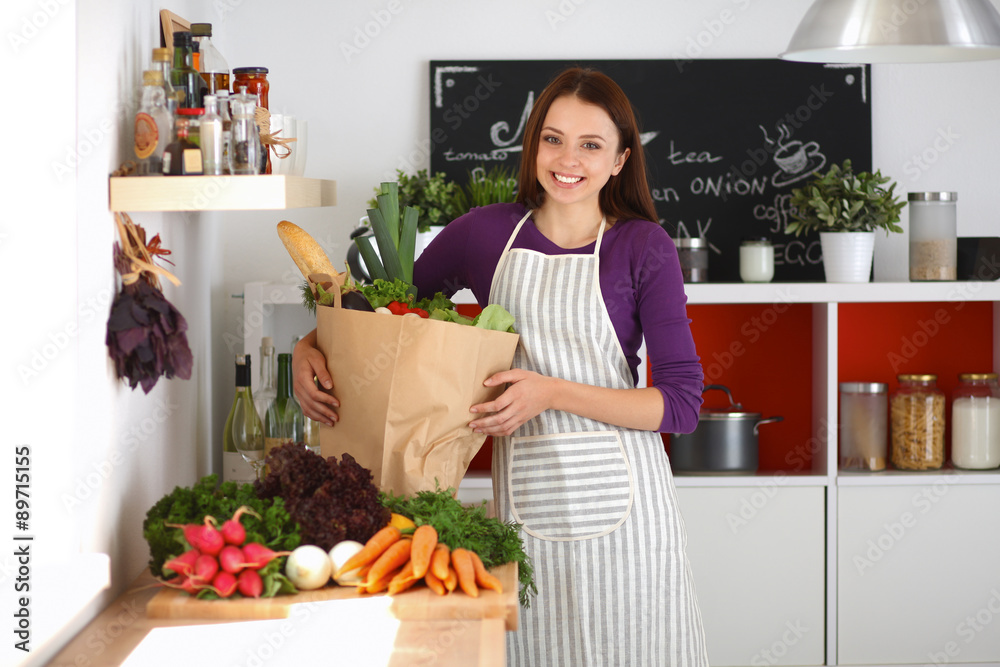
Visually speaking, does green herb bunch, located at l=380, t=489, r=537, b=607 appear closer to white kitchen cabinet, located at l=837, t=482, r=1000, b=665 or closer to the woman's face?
the woman's face

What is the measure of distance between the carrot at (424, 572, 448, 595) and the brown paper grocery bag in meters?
0.22

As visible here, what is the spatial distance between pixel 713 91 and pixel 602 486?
1.62 metres

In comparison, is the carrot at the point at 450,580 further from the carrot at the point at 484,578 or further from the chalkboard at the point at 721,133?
the chalkboard at the point at 721,133

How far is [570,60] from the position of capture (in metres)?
2.89

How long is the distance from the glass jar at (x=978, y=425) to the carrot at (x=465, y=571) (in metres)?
2.04

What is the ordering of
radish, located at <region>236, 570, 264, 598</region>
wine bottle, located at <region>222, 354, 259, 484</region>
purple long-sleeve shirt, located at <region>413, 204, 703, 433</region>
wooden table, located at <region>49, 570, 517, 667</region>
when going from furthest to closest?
wine bottle, located at <region>222, 354, 259, 484</region> → purple long-sleeve shirt, located at <region>413, 204, 703, 433</region> → radish, located at <region>236, 570, 264, 598</region> → wooden table, located at <region>49, 570, 517, 667</region>

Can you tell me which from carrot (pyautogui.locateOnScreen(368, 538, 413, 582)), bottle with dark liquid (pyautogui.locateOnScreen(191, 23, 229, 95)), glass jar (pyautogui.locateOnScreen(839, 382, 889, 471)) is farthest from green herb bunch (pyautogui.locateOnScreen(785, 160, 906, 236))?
carrot (pyautogui.locateOnScreen(368, 538, 413, 582))

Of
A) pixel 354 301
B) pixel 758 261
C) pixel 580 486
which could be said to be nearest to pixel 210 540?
pixel 354 301

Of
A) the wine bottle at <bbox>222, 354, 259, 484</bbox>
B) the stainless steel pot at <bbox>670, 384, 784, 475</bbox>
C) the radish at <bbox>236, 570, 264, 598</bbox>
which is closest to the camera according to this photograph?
the radish at <bbox>236, 570, 264, 598</bbox>

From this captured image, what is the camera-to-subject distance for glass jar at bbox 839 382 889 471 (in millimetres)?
2820

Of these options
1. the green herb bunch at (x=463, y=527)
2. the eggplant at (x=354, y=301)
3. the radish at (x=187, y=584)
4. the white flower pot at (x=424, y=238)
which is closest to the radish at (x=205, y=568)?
the radish at (x=187, y=584)

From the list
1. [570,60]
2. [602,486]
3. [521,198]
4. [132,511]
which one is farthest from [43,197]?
[570,60]

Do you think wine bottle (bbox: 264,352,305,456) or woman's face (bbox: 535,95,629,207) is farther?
wine bottle (bbox: 264,352,305,456)

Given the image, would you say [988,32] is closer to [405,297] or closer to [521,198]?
[521,198]
